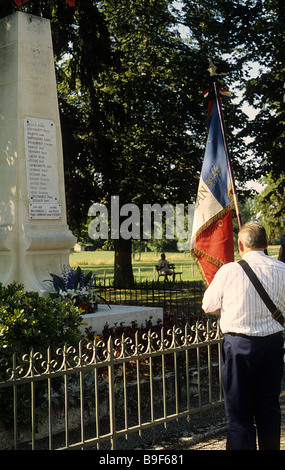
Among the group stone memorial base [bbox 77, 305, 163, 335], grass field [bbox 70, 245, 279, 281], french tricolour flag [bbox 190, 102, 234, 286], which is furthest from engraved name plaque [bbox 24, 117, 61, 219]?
grass field [bbox 70, 245, 279, 281]

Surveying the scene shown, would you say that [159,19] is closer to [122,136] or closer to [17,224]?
[122,136]

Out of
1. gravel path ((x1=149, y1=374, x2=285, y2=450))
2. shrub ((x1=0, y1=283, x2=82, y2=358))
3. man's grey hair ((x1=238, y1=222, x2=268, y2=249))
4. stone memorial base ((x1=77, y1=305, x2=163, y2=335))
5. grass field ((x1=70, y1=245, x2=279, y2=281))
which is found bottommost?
grass field ((x1=70, y1=245, x2=279, y2=281))

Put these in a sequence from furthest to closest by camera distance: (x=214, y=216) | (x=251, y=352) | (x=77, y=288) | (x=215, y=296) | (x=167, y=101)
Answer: (x=167, y=101) < (x=77, y=288) < (x=214, y=216) < (x=215, y=296) < (x=251, y=352)

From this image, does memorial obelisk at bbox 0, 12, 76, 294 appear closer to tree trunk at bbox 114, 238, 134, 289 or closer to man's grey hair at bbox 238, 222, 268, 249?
man's grey hair at bbox 238, 222, 268, 249

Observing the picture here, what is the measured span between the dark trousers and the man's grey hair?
677 millimetres

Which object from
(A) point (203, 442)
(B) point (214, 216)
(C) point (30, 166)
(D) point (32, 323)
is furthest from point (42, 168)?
(A) point (203, 442)

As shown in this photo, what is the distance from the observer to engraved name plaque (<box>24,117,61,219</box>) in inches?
362

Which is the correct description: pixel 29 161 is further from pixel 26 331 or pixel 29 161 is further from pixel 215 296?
pixel 215 296

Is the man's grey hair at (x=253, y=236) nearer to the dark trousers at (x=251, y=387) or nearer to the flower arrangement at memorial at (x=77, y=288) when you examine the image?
the dark trousers at (x=251, y=387)

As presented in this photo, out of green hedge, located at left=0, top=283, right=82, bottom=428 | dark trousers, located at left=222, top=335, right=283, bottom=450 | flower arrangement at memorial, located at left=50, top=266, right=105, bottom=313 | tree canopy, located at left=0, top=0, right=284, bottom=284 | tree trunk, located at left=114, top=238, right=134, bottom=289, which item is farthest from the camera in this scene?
tree trunk, located at left=114, top=238, right=134, bottom=289

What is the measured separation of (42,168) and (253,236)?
5.63 metres

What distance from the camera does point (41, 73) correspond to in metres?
9.55

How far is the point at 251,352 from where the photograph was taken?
420cm

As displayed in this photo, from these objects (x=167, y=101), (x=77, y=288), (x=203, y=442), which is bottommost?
(x=203, y=442)
